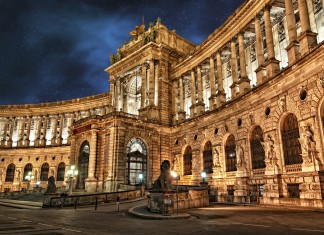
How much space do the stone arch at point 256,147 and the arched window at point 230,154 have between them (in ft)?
9.63

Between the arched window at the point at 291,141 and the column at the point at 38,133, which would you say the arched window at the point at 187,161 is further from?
the column at the point at 38,133

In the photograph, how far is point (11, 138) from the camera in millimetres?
62844

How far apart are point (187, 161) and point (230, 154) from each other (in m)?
8.89

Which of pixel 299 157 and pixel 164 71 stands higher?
pixel 164 71

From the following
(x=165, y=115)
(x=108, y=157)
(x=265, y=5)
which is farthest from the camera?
(x=165, y=115)

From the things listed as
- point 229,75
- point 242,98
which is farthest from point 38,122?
point 242,98

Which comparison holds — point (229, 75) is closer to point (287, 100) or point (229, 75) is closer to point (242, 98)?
point (242, 98)

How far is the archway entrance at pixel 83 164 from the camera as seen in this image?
37.4 m

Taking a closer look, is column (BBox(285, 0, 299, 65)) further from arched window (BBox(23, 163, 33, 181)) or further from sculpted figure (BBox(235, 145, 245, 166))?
arched window (BBox(23, 163, 33, 181))

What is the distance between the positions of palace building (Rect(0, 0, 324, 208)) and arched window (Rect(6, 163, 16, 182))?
0.23 m

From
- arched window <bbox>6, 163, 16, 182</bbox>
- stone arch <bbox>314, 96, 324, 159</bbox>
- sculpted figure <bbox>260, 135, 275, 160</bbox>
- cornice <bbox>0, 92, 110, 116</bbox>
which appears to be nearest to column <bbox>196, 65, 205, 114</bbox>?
sculpted figure <bbox>260, 135, 275, 160</bbox>

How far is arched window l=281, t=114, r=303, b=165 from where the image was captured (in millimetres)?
20547

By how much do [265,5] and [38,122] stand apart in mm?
55780

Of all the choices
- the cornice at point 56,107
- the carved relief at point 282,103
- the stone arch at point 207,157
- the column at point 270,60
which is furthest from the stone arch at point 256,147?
the cornice at point 56,107
